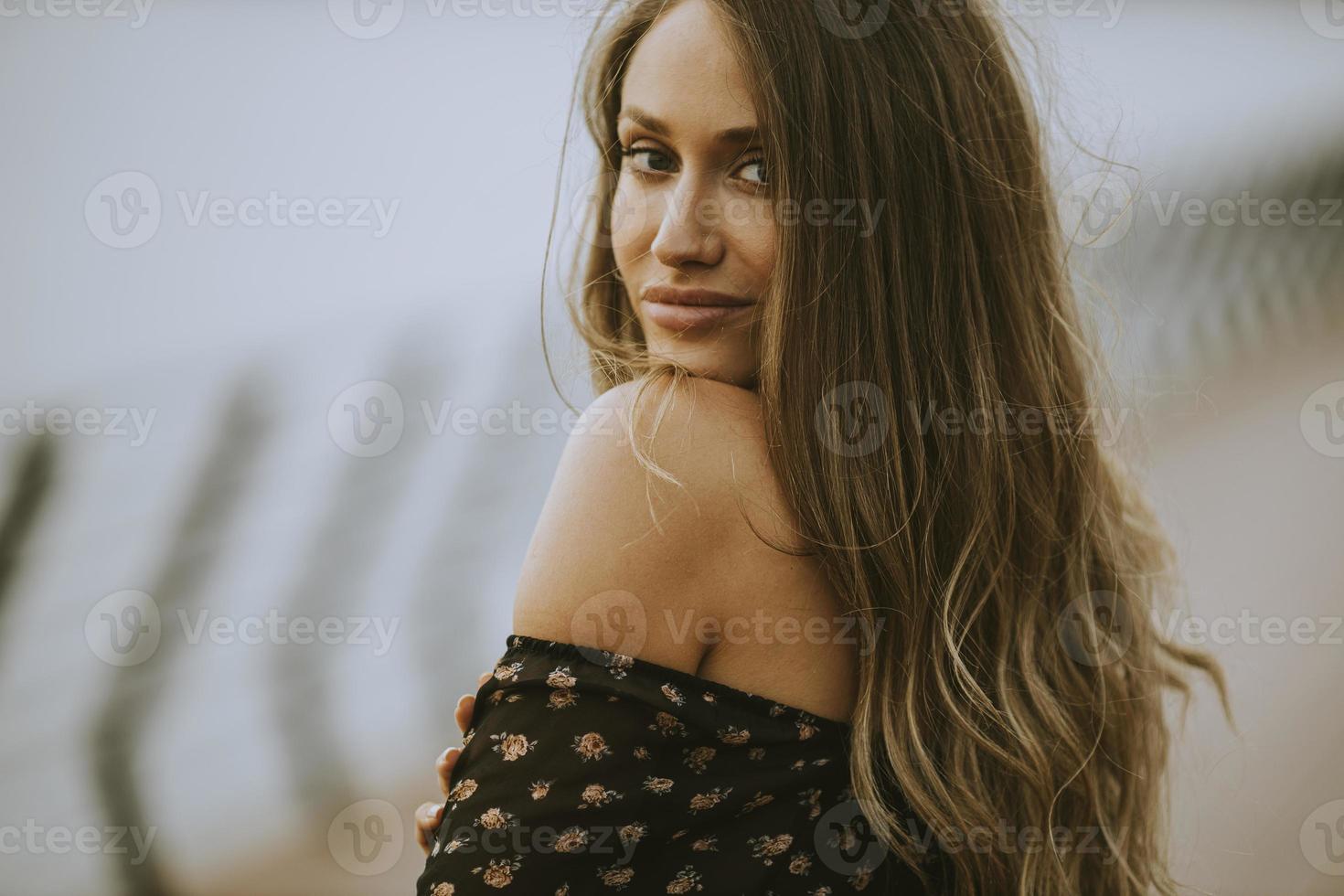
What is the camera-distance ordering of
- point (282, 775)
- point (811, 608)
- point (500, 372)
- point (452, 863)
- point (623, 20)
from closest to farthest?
point (452, 863)
point (811, 608)
point (623, 20)
point (282, 775)
point (500, 372)

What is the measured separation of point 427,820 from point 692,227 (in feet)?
2.63

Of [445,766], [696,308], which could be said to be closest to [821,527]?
[696,308]

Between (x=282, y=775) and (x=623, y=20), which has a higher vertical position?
(x=623, y=20)

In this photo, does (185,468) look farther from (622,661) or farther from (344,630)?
(622,661)

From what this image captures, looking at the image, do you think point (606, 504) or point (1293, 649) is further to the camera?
point (1293, 649)

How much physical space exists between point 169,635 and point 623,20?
197 cm

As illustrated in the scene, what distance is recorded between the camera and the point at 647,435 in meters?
0.87

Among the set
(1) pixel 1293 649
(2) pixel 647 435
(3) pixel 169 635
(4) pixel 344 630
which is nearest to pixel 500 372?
(4) pixel 344 630

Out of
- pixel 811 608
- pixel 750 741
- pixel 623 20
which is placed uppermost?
pixel 623 20

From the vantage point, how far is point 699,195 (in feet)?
3.31

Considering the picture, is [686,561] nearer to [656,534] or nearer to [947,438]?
[656,534]

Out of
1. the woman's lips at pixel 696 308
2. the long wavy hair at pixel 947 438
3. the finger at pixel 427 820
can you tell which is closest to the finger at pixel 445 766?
the finger at pixel 427 820

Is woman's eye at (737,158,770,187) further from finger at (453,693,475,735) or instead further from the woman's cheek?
finger at (453,693,475,735)

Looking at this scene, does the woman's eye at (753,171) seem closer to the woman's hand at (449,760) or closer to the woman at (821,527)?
the woman at (821,527)
